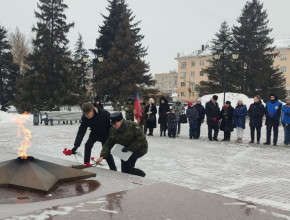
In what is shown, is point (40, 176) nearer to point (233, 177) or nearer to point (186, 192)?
point (186, 192)

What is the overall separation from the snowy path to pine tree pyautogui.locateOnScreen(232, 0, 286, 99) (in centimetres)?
2699

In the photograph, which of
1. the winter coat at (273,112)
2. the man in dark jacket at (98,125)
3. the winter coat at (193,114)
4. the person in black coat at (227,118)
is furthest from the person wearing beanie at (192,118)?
the man in dark jacket at (98,125)

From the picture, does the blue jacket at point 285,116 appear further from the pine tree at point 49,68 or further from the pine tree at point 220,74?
the pine tree at point 220,74

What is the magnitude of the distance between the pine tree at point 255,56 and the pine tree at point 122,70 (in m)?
10.8

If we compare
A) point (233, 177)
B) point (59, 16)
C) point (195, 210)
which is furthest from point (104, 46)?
point (195, 210)

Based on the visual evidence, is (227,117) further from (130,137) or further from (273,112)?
(130,137)

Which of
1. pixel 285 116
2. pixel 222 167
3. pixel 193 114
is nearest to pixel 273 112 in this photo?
pixel 285 116

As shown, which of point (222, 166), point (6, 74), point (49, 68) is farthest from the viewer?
point (6, 74)

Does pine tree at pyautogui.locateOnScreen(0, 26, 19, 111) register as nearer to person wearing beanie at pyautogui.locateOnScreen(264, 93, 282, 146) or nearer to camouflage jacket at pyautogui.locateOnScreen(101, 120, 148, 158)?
person wearing beanie at pyautogui.locateOnScreen(264, 93, 282, 146)

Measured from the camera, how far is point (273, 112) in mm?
11680

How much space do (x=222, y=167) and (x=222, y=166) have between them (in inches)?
5.0

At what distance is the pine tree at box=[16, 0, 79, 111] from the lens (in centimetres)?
3262

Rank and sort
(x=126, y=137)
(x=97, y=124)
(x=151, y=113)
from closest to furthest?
(x=126, y=137) → (x=97, y=124) → (x=151, y=113)

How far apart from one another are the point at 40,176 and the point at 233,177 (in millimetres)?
3757
